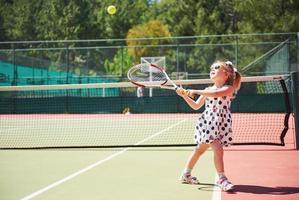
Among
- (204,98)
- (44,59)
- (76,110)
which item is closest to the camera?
(204,98)

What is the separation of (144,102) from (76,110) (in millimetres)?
3565

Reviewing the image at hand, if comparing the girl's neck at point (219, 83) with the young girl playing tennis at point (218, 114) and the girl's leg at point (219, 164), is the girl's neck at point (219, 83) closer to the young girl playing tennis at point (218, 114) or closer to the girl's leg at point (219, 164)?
the young girl playing tennis at point (218, 114)

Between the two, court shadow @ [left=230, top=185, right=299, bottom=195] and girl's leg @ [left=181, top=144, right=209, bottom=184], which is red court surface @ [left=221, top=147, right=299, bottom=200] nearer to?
court shadow @ [left=230, top=185, right=299, bottom=195]

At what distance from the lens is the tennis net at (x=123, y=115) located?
1291 centimetres

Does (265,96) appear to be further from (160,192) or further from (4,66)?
(160,192)

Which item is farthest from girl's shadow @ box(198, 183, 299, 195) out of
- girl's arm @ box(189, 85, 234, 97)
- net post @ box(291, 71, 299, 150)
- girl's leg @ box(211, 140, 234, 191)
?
net post @ box(291, 71, 299, 150)

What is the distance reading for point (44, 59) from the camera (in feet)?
96.0

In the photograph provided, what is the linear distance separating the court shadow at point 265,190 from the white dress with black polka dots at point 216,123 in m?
0.51

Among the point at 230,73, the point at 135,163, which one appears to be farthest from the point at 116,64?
the point at 230,73

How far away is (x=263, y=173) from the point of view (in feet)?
22.0

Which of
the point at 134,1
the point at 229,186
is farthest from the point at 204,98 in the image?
the point at 134,1

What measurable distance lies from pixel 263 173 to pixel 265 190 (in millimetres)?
1095

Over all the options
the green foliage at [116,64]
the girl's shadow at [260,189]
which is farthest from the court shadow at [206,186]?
the green foliage at [116,64]

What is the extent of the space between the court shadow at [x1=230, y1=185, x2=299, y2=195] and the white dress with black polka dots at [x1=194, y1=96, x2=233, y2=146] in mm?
507
